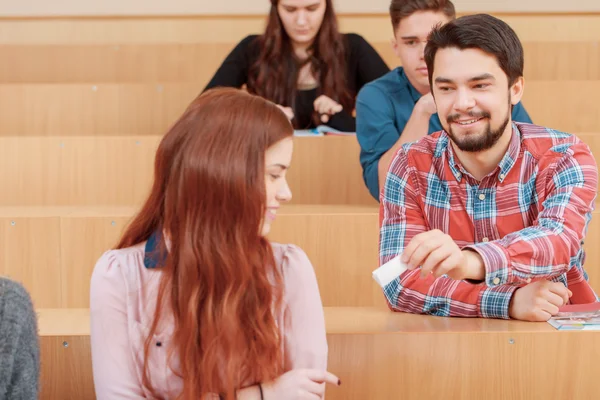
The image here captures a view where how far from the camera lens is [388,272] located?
35.1 inches

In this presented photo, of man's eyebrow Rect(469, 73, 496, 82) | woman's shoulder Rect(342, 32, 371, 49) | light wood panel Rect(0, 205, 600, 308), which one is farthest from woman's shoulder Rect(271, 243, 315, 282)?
woman's shoulder Rect(342, 32, 371, 49)

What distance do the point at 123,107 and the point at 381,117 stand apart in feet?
2.36

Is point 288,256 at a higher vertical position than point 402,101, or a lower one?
lower

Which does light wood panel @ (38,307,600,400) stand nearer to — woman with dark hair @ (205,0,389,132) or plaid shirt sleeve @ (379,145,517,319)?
plaid shirt sleeve @ (379,145,517,319)

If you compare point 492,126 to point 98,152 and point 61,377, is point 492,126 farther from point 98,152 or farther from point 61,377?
point 98,152

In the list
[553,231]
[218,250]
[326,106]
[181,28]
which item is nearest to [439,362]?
[553,231]

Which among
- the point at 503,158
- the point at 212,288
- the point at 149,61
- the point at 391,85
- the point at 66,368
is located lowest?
the point at 66,368

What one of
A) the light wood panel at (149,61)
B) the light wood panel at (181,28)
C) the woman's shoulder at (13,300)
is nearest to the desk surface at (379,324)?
the woman's shoulder at (13,300)

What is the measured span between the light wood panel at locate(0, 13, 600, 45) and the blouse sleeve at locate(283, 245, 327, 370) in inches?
73.4

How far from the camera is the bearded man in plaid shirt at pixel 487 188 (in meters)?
1.00

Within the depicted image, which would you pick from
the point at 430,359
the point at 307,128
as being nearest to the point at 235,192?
the point at 430,359

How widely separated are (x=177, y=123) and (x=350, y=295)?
28.6 inches

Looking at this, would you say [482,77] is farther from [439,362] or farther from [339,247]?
[339,247]

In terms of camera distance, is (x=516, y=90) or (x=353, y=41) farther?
(x=353, y=41)
